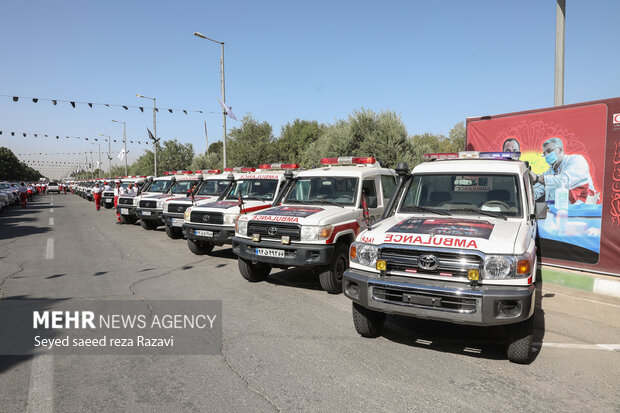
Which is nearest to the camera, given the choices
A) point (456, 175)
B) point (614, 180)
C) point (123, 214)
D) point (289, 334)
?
point (289, 334)

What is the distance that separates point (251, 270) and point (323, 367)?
363cm

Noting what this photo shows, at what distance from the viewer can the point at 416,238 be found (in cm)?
436

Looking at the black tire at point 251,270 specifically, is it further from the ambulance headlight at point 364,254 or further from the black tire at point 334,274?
the ambulance headlight at point 364,254

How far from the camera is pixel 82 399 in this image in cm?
350

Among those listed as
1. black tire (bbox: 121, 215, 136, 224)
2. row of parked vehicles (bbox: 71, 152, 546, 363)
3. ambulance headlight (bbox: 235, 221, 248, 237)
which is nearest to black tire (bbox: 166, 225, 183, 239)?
row of parked vehicles (bbox: 71, 152, 546, 363)

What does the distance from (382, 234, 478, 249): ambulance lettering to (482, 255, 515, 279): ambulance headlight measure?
0.60 feet

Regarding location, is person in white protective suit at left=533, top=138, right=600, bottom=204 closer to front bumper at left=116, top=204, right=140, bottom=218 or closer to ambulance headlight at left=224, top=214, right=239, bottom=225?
ambulance headlight at left=224, top=214, right=239, bottom=225

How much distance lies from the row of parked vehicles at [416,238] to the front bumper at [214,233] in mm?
30

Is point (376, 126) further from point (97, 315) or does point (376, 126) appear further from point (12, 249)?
point (97, 315)

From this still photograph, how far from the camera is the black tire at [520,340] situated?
4.14 m

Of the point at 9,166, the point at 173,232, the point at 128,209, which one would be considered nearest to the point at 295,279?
the point at 173,232

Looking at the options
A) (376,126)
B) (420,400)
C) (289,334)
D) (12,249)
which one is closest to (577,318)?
(420,400)

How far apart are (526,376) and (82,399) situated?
391cm

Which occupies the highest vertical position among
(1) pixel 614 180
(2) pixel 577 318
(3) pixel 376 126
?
(3) pixel 376 126
